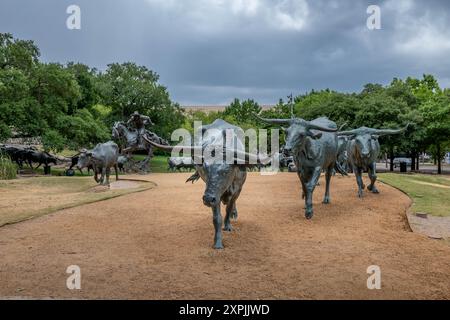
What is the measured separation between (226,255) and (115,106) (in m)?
36.2

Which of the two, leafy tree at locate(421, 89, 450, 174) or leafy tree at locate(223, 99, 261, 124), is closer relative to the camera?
leafy tree at locate(421, 89, 450, 174)

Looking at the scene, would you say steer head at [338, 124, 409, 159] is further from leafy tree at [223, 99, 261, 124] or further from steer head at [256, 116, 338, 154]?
leafy tree at [223, 99, 261, 124]

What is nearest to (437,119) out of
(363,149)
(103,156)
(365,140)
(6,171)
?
(365,140)

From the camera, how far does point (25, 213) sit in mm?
9453

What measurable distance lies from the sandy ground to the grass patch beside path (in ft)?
2.49

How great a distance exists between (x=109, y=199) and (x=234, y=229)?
241 inches

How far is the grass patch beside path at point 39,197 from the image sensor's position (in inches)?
372

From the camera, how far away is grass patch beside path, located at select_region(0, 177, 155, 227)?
9.46 meters

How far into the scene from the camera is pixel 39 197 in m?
12.6

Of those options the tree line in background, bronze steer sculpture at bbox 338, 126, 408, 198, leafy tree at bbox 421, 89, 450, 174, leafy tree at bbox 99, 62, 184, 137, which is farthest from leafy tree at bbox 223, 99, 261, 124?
bronze steer sculpture at bbox 338, 126, 408, 198

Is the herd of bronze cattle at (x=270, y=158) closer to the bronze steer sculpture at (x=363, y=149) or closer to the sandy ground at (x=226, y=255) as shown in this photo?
the bronze steer sculpture at (x=363, y=149)

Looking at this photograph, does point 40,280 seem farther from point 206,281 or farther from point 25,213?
point 25,213

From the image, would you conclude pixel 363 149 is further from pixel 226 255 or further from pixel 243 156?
pixel 226 255
